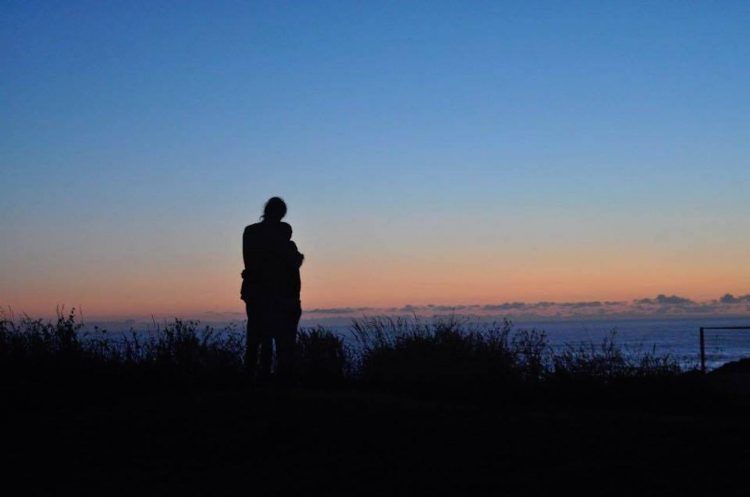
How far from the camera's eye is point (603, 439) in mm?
6898

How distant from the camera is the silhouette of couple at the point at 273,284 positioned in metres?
9.38

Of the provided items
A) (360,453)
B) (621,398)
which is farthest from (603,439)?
(621,398)

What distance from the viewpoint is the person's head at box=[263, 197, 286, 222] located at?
9.55 metres

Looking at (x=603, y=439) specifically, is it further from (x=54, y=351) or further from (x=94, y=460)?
(x=54, y=351)

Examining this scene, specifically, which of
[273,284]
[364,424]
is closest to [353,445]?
[364,424]

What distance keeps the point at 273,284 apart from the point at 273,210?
839 mm

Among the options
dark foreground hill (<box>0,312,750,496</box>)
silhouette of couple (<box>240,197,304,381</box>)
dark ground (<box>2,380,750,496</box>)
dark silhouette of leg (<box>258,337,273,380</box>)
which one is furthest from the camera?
dark silhouette of leg (<box>258,337,273,380</box>)

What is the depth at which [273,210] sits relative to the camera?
955 centimetres

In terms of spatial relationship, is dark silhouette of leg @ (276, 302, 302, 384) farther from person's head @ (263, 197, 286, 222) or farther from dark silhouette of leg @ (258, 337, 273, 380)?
person's head @ (263, 197, 286, 222)

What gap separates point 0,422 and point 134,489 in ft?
9.40

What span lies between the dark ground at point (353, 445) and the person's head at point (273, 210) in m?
1.92

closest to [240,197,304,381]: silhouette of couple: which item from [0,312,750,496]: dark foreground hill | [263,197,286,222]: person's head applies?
[263,197,286,222]: person's head

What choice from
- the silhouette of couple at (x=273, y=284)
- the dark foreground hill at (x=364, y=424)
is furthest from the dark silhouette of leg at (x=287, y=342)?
the dark foreground hill at (x=364, y=424)

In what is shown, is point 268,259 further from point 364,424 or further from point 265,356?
point 364,424
